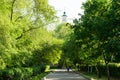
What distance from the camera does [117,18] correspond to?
76.4 ft

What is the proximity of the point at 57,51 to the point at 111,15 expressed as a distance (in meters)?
→ 51.8

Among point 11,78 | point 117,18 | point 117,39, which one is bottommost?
point 11,78

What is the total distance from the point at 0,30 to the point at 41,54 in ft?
163

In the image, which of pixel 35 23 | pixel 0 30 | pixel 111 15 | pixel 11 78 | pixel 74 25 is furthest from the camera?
pixel 35 23

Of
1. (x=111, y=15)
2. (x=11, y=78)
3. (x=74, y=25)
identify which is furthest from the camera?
(x=74, y=25)

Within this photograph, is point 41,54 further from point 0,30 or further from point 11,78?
point 0,30

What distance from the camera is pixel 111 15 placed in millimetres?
23672

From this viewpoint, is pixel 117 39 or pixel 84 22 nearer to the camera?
pixel 117 39

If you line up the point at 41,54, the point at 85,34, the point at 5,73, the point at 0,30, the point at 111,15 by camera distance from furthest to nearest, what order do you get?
the point at 41,54 → the point at 85,34 → the point at 5,73 → the point at 111,15 → the point at 0,30

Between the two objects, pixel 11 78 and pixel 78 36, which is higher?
pixel 78 36

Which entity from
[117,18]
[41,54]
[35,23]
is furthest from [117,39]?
[41,54]

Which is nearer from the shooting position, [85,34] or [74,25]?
[85,34]

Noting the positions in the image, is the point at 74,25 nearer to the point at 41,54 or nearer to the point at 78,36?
the point at 78,36

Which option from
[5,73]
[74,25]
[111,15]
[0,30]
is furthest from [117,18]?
[74,25]
